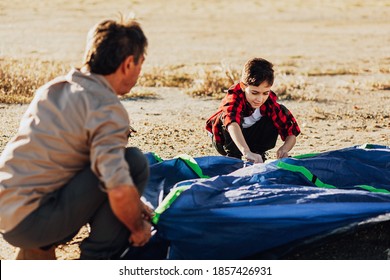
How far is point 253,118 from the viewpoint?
5.48 metres

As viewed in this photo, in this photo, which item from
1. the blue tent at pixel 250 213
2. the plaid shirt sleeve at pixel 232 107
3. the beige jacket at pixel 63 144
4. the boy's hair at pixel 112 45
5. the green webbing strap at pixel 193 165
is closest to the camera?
the beige jacket at pixel 63 144

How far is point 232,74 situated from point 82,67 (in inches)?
253

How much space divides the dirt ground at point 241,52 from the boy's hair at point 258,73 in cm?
158

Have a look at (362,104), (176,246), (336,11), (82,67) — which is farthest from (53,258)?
(336,11)

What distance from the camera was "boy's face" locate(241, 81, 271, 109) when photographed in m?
5.06

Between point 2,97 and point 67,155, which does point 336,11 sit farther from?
point 67,155

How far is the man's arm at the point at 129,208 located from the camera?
10.3ft

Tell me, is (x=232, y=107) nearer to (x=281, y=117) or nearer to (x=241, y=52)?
(x=281, y=117)

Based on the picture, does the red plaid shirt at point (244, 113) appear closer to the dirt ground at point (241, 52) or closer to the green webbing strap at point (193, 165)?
the green webbing strap at point (193, 165)

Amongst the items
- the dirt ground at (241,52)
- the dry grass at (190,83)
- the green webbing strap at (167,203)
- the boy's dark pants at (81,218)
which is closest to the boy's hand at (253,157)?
the green webbing strap at (167,203)

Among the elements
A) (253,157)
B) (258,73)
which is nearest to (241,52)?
(258,73)

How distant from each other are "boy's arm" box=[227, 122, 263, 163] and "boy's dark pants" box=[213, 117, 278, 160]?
1.01 ft

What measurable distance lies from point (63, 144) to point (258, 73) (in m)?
2.07

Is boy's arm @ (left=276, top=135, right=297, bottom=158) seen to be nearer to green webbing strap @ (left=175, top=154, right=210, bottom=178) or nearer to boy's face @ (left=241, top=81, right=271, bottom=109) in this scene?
boy's face @ (left=241, top=81, right=271, bottom=109)
